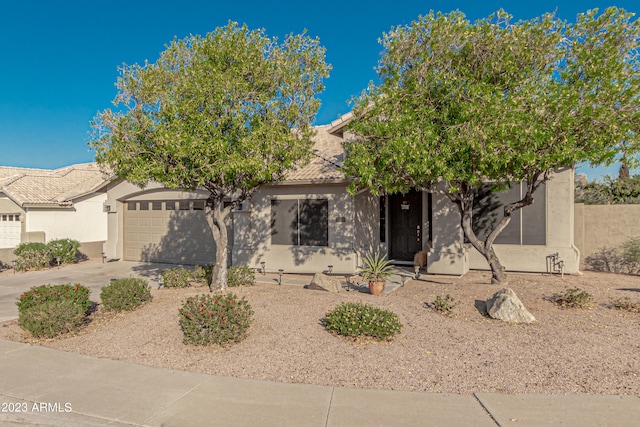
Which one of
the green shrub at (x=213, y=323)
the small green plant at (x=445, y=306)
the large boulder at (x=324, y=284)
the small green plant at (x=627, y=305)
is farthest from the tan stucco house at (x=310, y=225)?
the green shrub at (x=213, y=323)

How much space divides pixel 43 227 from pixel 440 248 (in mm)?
17079

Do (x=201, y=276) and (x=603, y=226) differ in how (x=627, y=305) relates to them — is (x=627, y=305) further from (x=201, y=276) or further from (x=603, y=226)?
(x=201, y=276)

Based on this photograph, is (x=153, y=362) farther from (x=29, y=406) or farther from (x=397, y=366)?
(x=397, y=366)

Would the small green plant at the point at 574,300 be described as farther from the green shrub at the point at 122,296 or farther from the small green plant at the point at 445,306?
the green shrub at the point at 122,296

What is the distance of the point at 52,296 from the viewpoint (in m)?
7.59

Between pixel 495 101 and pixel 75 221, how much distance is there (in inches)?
740

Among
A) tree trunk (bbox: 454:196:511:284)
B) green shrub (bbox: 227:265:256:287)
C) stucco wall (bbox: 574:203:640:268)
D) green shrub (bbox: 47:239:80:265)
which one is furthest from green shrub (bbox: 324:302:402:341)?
green shrub (bbox: 47:239:80:265)

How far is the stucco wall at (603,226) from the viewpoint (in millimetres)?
Result: 12001

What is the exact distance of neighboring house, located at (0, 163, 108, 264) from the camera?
58.7ft

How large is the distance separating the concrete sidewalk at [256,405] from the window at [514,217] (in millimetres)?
7998

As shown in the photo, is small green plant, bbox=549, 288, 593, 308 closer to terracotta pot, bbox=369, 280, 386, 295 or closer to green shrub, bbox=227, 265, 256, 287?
terracotta pot, bbox=369, 280, 386, 295

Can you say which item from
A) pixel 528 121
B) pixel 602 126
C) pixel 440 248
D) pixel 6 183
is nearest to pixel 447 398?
pixel 528 121

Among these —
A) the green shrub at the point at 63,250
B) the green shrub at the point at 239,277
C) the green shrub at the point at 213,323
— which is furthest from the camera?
the green shrub at the point at 63,250

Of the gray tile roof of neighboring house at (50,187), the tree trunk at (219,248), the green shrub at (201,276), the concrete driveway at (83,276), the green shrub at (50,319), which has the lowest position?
the concrete driveway at (83,276)
